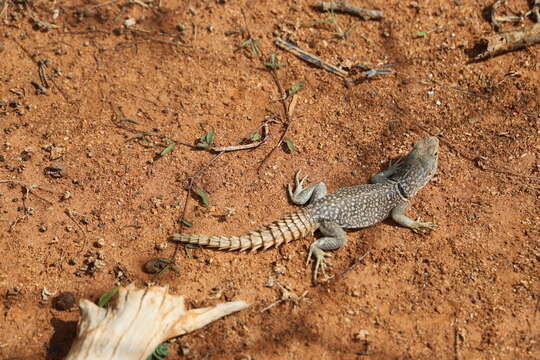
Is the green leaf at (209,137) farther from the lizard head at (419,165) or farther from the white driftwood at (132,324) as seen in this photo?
the lizard head at (419,165)

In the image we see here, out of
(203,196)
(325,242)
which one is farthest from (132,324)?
(325,242)

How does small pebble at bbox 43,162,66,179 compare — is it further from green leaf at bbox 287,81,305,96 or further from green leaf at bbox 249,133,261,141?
green leaf at bbox 287,81,305,96

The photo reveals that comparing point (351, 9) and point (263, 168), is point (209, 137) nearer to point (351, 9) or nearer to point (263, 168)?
point (263, 168)

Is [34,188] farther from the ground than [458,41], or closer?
closer

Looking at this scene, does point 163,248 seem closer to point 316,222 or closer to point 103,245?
point 103,245

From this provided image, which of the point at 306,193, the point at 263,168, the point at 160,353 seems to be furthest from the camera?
the point at 263,168

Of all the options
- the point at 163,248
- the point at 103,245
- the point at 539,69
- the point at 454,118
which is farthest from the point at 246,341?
the point at 539,69
